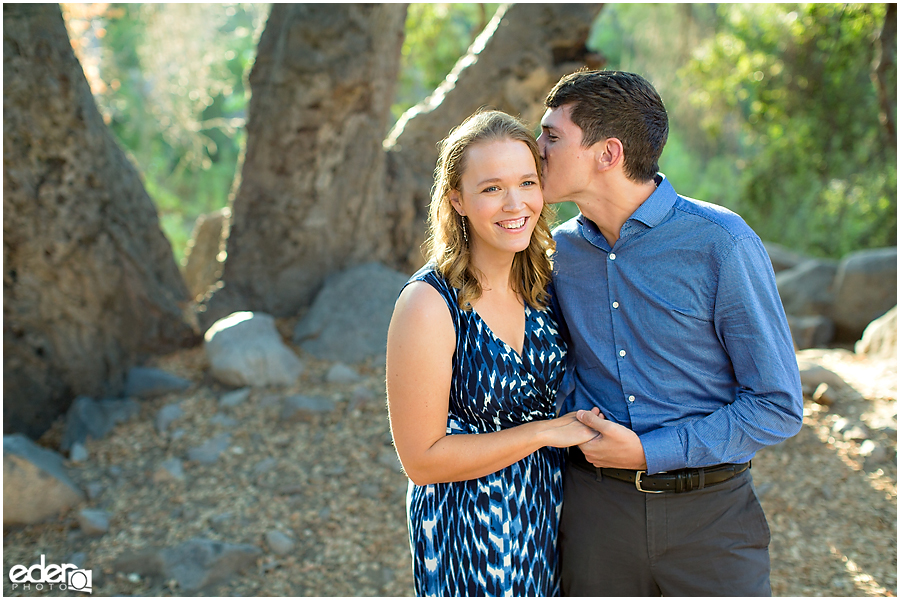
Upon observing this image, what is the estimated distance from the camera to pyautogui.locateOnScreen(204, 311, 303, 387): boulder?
16.3 ft

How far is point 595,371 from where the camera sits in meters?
2.17

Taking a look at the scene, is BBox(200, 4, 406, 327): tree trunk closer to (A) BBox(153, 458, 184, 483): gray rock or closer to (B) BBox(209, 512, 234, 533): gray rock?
(A) BBox(153, 458, 184, 483): gray rock

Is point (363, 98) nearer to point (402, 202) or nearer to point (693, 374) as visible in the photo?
point (402, 202)

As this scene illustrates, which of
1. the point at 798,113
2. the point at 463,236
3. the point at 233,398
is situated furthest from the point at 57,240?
the point at 798,113

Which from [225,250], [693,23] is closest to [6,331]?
[225,250]

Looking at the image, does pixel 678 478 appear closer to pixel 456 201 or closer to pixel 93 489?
pixel 456 201

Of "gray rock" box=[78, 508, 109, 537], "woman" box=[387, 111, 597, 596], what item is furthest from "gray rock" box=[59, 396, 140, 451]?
"woman" box=[387, 111, 597, 596]

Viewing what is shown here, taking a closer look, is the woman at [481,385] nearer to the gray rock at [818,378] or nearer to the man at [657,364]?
the man at [657,364]

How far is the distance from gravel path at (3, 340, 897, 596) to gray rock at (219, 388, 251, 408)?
0.04 m

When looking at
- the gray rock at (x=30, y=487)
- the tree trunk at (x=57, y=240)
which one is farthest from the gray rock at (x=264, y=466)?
the tree trunk at (x=57, y=240)

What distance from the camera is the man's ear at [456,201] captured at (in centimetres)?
213

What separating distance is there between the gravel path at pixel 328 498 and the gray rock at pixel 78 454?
4 cm

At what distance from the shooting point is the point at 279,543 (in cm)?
358

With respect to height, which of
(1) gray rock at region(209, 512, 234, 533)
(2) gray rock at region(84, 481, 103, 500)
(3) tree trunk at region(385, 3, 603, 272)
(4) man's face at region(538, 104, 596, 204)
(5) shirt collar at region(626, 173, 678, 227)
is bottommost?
(1) gray rock at region(209, 512, 234, 533)
